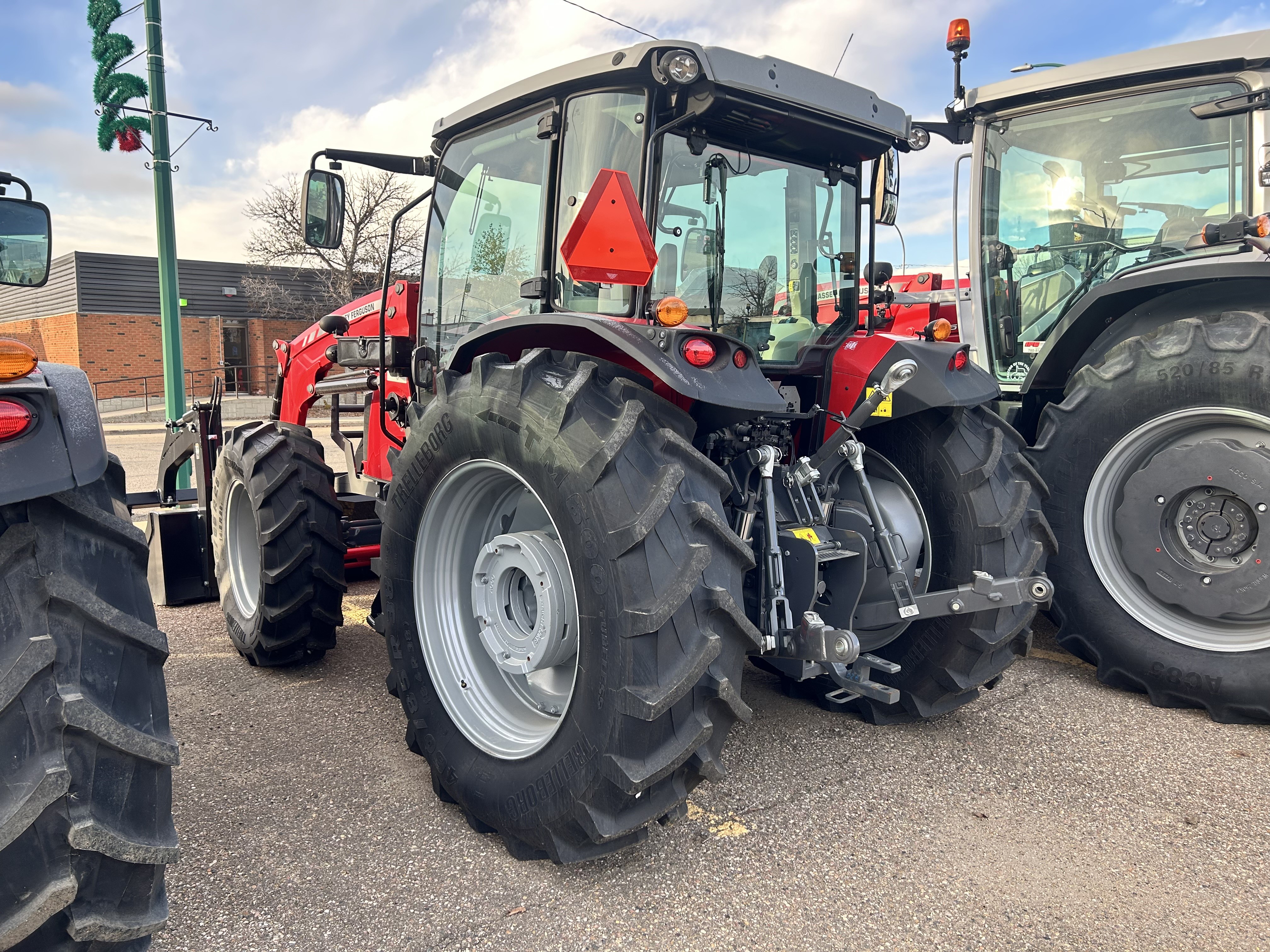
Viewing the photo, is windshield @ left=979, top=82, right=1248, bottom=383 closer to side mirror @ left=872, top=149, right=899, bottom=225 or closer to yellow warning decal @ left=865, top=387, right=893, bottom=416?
side mirror @ left=872, top=149, right=899, bottom=225

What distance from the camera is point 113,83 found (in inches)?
368

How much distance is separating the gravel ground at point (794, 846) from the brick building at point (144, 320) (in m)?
25.1

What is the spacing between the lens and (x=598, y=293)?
118 inches

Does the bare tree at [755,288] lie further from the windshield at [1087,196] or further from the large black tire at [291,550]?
the windshield at [1087,196]

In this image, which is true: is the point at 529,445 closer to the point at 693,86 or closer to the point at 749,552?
the point at 749,552

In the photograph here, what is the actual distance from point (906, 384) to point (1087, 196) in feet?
8.64

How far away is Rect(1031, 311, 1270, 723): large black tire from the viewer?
3695 mm

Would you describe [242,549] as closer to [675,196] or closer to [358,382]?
[358,382]

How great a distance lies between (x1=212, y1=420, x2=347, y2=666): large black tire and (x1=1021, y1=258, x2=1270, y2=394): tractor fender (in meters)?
3.88

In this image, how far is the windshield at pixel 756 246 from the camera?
2.93 m

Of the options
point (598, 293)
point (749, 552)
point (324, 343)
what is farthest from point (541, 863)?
point (324, 343)

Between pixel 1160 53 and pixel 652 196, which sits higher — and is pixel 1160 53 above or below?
above

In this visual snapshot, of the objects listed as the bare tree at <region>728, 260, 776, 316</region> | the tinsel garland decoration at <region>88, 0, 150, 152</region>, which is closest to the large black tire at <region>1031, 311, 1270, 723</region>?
the bare tree at <region>728, 260, 776, 316</region>

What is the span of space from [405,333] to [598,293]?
66.8 inches
